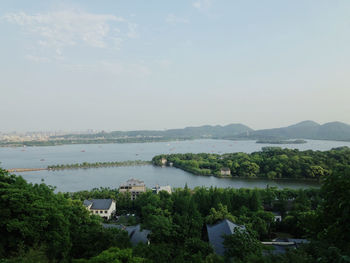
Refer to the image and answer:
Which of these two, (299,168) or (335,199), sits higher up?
(335,199)

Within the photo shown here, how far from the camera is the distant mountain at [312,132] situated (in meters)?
61.7

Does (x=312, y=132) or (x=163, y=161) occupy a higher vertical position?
(x=312, y=132)

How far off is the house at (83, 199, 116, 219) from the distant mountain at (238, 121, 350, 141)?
6011 cm

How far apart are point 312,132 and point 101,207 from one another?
76.5 metres

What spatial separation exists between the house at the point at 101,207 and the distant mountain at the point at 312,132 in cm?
6011

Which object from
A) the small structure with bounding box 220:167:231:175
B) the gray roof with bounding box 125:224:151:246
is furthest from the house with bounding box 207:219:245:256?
the small structure with bounding box 220:167:231:175

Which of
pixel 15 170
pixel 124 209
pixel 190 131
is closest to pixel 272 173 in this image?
pixel 124 209

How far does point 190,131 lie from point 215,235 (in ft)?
291

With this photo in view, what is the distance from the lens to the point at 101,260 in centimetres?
231

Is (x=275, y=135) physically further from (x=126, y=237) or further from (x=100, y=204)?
(x=126, y=237)

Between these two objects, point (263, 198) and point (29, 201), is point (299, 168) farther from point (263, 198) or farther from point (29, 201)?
point (29, 201)

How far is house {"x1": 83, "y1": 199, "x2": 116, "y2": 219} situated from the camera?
7566mm

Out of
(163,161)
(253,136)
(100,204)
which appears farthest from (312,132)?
(100,204)

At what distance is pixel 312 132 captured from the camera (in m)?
71.2
